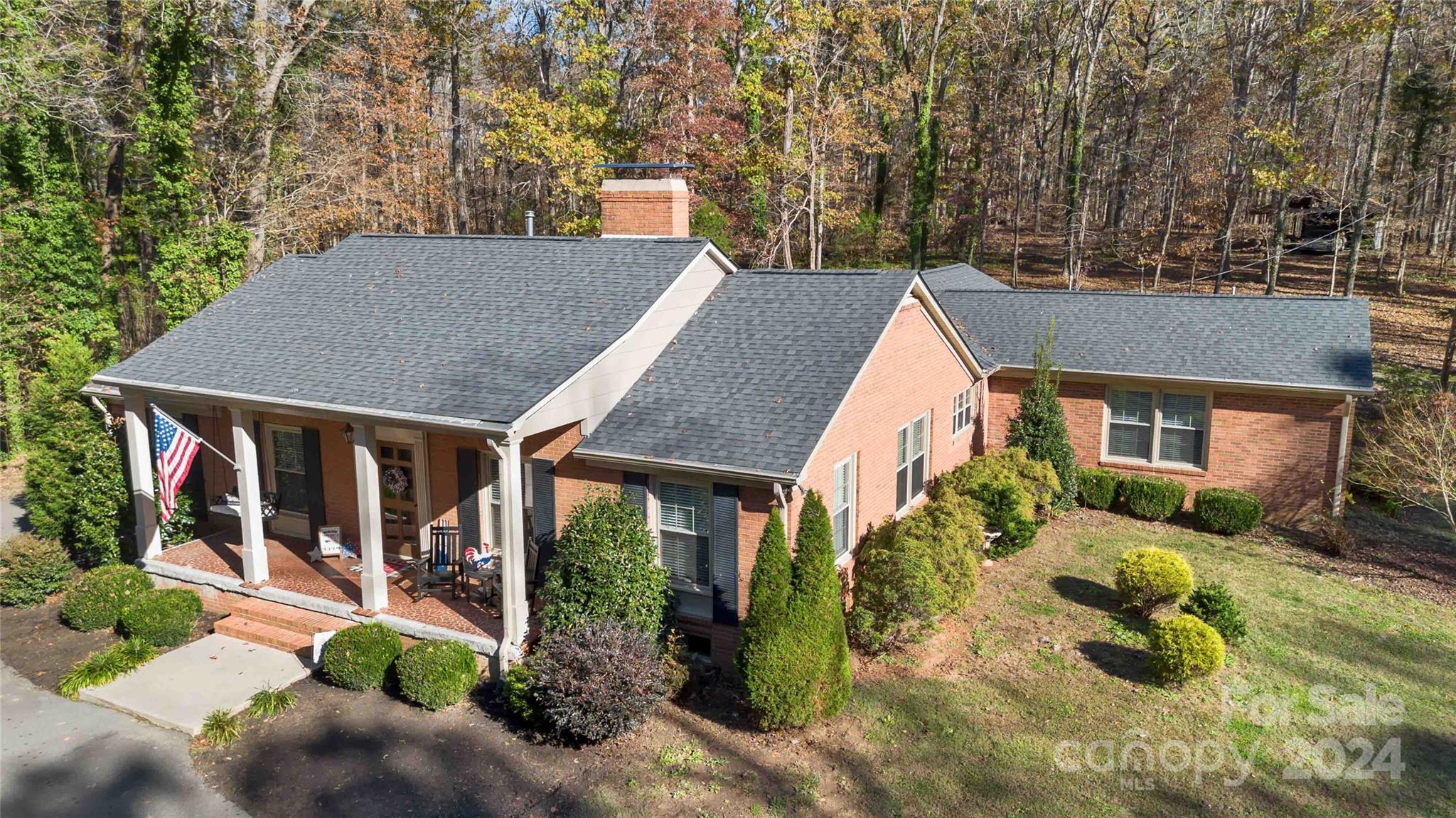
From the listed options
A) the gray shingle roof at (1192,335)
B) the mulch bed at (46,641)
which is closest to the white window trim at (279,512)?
the mulch bed at (46,641)

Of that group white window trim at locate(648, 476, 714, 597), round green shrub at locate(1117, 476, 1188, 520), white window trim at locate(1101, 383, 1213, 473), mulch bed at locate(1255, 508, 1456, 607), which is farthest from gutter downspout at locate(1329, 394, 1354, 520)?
white window trim at locate(648, 476, 714, 597)

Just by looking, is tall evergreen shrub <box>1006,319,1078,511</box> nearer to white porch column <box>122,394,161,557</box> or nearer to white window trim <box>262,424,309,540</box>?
white window trim <box>262,424,309,540</box>

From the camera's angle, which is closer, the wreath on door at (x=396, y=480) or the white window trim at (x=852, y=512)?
the white window trim at (x=852, y=512)

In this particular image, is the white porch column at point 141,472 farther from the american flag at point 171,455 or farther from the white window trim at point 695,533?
the white window trim at point 695,533

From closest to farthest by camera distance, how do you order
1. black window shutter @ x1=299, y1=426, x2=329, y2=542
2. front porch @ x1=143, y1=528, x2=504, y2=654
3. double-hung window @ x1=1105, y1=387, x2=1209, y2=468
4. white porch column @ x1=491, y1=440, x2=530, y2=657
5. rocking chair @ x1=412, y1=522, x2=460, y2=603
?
white porch column @ x1=491, y1=440, x2=530, y2=657 → front porch @ x1=143, y1=528, x2=504, y2=654 → rocking chair @ x1=412, y1=522, x2=460, y2=603 → black window shutter @ x1=299, y1=426, x2=329, y2=542 → double-hung window @ x1=1105, y1=387, x2=1209, y2=468

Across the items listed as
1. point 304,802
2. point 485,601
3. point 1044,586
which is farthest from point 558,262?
point 1044,586

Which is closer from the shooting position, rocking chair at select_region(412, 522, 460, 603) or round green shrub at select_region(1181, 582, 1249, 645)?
round green shrub at select_region(1181, 582, 1249, 645)

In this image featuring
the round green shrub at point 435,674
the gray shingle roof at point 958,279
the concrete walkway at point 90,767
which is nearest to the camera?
the concrete walkway at point 90,767
